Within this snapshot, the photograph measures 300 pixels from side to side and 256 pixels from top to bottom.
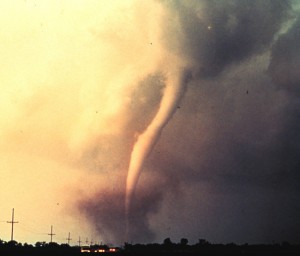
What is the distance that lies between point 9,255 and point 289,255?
221ft

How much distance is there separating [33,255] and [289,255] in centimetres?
6162

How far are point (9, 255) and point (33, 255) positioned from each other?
570 cm

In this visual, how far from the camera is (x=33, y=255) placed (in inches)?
4628

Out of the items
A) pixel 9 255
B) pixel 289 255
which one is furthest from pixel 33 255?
pixel 289 255

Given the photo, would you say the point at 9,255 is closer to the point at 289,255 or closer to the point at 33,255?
the point at 33,255

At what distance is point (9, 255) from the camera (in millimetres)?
117250

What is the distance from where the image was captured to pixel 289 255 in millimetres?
117250
